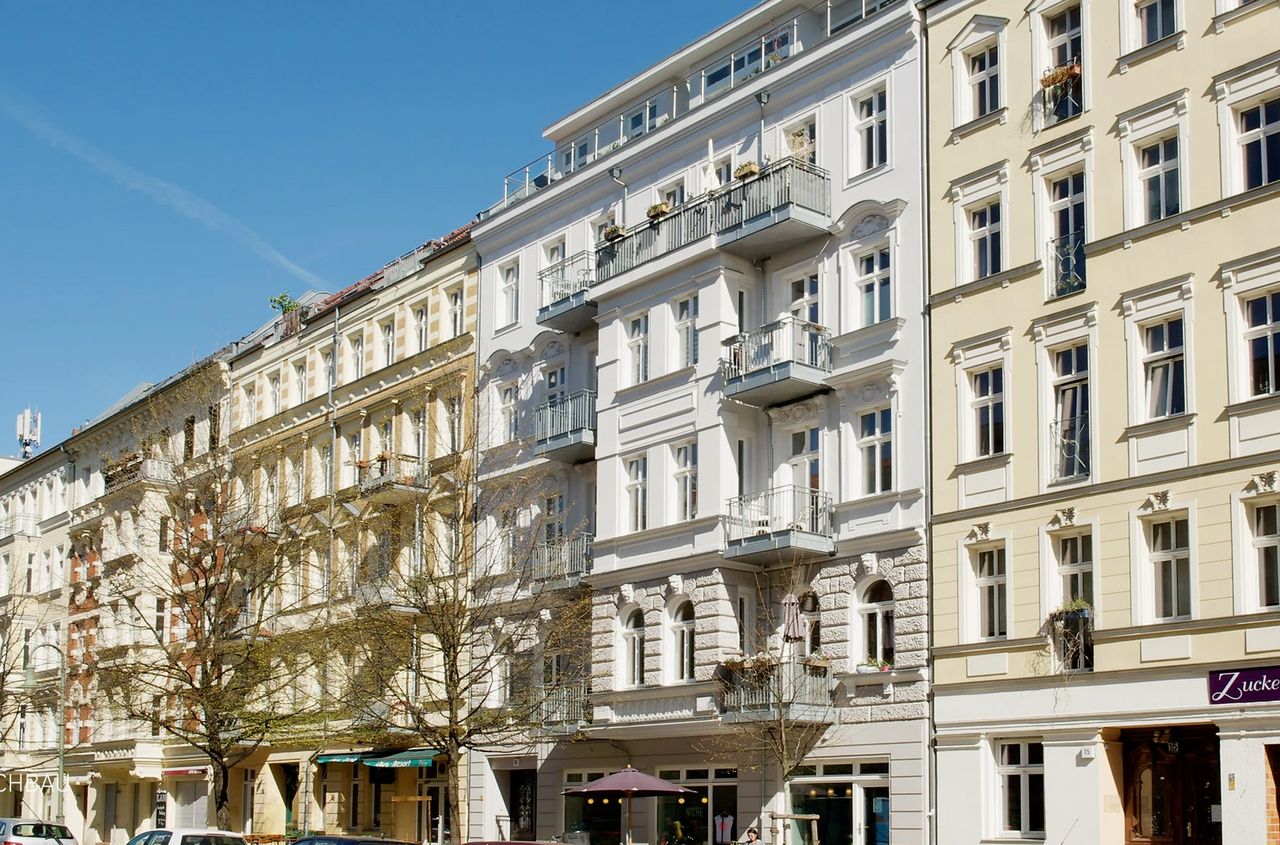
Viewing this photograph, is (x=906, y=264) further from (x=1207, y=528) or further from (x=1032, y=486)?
(x=1207, y=528)

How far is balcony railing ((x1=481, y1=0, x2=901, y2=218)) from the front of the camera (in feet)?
125

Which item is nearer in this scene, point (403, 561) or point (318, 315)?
point (403, 561)

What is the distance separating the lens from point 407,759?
45.1 m

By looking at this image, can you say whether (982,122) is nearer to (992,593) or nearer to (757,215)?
(757,215)

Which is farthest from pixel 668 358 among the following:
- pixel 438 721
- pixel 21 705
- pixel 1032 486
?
pixel 21 705

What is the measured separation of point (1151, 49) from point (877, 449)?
9459mm

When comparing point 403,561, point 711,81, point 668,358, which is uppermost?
point 711,81

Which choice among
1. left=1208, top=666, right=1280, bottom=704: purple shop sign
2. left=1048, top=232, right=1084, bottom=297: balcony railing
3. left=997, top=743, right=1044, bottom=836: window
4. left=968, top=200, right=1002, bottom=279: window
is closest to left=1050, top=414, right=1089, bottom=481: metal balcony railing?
left=1048, top=232, right=1084, bottom=297: balcony railing

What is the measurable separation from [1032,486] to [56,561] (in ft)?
184

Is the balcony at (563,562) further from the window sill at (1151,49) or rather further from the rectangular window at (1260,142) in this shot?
the rectangular window at (1260,142)

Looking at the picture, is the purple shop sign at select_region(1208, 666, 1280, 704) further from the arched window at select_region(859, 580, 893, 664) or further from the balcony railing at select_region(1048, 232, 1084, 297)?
the balcony railing at select_region(1048, 232, 1084, 297)

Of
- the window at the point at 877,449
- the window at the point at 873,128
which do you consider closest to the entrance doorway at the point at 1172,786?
the window at the point at 877,449

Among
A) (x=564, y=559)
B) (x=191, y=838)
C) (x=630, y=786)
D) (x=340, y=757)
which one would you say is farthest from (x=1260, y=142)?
(x=340, y=757)

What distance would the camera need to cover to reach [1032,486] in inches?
1216
